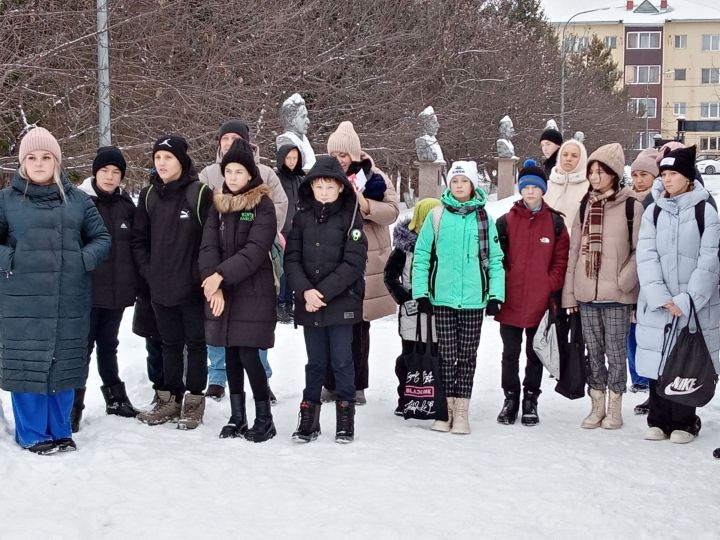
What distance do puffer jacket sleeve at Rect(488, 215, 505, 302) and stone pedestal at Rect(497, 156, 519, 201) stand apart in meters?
25.4

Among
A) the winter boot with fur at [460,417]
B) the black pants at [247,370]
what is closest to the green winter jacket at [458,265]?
the winter boot with fur at [460,417]

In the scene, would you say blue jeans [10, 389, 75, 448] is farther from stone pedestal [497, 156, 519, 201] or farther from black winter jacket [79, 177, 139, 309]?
stone pedestal [497, 156, 519, 201]

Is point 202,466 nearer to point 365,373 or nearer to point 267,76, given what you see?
point 365,373

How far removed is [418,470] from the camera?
525cm

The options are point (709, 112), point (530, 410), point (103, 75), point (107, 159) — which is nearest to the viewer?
point (107, 159)

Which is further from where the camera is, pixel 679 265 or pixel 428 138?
pixel 428 138

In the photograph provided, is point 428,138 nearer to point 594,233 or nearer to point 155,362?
point 594,233

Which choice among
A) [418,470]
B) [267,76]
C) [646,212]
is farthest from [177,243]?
[267,76]

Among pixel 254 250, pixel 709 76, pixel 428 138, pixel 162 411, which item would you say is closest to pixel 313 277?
pixel 254 250

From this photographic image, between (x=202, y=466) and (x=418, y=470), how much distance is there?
1134 mm

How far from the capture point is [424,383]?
6301mm

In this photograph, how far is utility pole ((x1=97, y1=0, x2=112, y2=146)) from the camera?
11344mm

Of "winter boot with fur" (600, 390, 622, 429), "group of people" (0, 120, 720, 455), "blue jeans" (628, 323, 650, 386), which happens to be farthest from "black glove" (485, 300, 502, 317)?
"blue jeans" (628, 323, 650, 386)

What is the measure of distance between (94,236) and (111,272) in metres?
0.44
